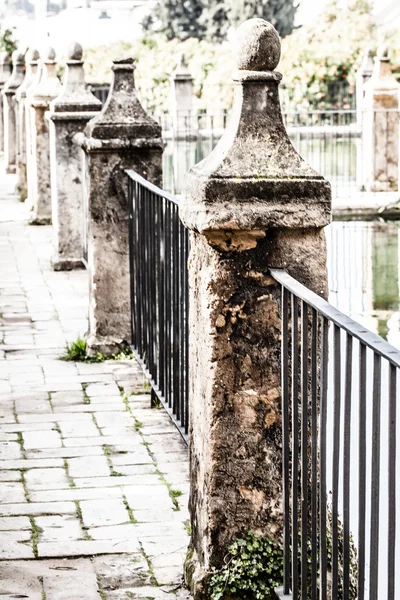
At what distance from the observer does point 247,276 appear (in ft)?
12.4

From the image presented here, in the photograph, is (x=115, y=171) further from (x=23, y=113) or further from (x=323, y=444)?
(x=23, y=113)

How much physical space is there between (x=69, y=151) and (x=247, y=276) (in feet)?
24.1

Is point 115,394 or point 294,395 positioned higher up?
point 294,395

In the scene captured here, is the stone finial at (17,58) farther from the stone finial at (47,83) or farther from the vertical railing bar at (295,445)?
the vertical railing bar at (295,445)

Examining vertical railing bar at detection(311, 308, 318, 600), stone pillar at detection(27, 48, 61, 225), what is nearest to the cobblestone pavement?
vertical railing bar at detection(311, 308, 318, 600)

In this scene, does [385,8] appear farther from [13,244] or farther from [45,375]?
[45,375]

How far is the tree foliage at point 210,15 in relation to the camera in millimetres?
56844

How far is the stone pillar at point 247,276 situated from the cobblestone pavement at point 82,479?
1.57ft

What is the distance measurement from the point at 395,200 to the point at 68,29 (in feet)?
156

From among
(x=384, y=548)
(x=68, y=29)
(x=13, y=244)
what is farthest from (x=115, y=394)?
(x=68, y=29)

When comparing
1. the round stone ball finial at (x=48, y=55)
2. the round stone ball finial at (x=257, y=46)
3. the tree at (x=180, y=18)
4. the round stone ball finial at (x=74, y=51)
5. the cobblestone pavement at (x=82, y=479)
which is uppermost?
the tree at (x=180, y=18)

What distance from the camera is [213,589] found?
3.85 metres

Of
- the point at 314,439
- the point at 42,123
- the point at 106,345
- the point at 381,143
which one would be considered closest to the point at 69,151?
the point at 42,123

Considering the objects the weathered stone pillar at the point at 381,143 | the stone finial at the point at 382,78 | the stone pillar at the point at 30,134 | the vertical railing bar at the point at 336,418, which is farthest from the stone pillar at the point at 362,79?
the vertical railing bar at the point at 336,418
